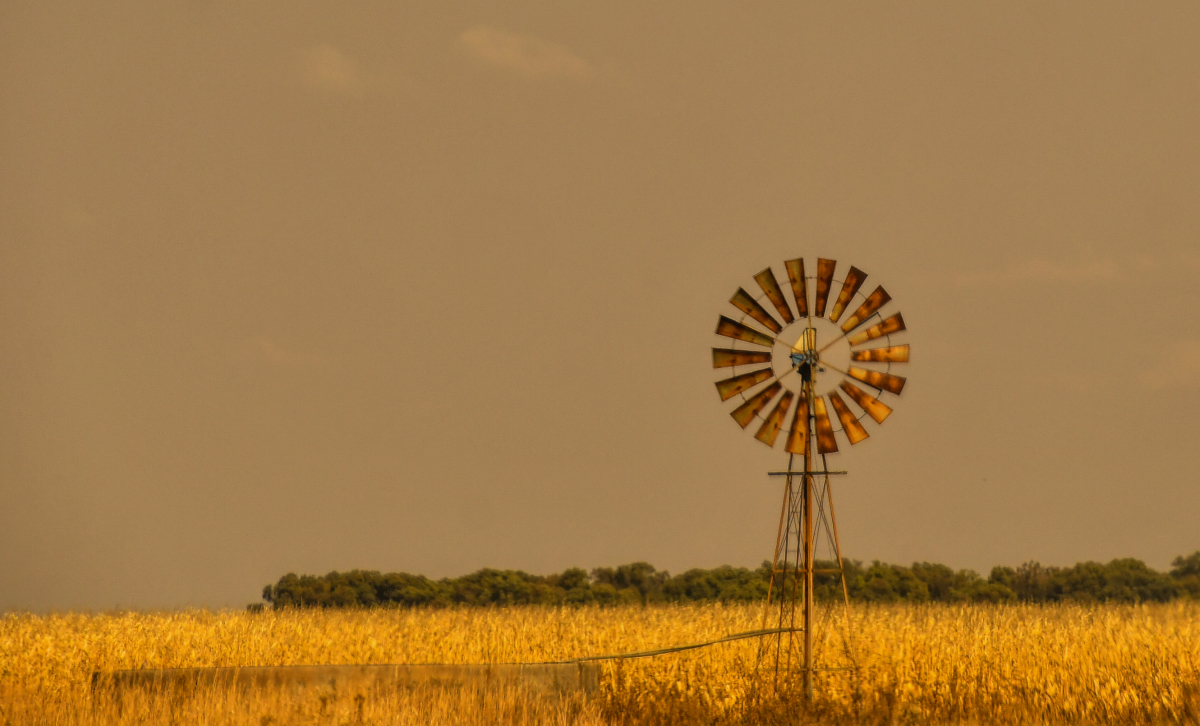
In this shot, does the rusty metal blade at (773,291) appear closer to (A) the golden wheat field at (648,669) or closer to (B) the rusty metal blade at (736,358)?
(B) the rusty metal blade at (736,358)

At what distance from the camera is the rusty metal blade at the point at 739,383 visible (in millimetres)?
14125

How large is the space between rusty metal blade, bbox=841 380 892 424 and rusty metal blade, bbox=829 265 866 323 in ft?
3.01

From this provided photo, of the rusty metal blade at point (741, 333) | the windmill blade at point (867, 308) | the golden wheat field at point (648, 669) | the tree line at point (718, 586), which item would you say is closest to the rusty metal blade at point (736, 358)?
the rusty metal blade at point (741, 333)

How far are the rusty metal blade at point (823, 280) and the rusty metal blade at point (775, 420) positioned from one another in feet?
3.71

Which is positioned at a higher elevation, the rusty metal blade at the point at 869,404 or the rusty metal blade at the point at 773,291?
the rusty metal blade at the point at 773,291

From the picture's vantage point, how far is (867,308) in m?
13.8

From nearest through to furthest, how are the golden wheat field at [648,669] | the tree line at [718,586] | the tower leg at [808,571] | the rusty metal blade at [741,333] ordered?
the golden wheat field at [648,669] < the tower leg at [808,571] < the rusty metal blade at [741,333] < the tree line at [718,586]

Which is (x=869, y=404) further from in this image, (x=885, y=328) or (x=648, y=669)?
(x=648, y=669)

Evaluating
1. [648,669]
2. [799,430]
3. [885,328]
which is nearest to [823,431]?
[799,430]

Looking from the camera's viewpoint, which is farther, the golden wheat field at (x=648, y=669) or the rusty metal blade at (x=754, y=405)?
the rusty metal blade at (x=754, y=405)

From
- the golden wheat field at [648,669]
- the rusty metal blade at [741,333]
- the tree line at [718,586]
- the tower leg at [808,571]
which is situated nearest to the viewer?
the golden wheat field at [648,669]

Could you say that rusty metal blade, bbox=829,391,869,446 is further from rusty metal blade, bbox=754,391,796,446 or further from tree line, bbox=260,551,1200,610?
tree line, bbox=260,551,1200,610

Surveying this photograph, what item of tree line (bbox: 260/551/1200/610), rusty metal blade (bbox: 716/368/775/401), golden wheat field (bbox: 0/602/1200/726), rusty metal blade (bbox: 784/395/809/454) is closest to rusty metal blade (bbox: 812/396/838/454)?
rusty metal blade (bbox: 784/395/809/454)

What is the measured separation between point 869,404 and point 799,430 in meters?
0.97
